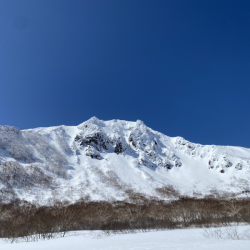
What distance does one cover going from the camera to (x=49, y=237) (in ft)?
53.6

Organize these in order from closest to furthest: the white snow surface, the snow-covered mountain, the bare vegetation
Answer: the white snow surface
the bare vegetation
the snow-covered mountain

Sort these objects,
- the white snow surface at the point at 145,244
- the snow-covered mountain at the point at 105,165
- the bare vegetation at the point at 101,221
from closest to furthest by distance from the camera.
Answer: the white snow surface at the point at 145,244, the bare vegetation at the point at 101,221, the snow-covered mountain at the point at 105,165

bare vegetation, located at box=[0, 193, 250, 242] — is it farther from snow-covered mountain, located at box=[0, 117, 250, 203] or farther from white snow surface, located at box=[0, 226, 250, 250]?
snow-covered mountain, located at box=[0, 117, 250, 203]

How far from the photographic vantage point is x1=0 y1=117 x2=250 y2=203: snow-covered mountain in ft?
143

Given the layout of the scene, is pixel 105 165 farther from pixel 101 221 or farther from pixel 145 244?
pixel 145 244

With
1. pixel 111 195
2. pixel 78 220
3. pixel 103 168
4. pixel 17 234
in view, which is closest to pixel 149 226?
pixel 78 220

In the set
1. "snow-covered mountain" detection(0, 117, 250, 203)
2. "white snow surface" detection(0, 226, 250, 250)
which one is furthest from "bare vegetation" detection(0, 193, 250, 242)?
"snow-covered mountain" detection(0, 117, 250, 203)

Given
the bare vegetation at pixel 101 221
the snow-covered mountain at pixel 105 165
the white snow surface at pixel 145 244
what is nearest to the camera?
the white snow surface at pixel 145 244

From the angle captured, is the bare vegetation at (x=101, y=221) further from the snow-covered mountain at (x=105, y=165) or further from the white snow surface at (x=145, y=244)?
the snow-covered mountain at (x=105, y=165)

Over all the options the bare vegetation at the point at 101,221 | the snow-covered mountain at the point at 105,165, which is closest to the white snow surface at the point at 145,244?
the bare vegetation at the point at 101,221

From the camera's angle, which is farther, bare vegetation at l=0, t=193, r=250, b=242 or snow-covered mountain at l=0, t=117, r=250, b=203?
snow-covered mountain at l=0, t=117, r=250, b=203

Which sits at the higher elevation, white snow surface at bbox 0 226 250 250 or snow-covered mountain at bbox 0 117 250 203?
snow-covered mountain at bbox 0 117 250 203

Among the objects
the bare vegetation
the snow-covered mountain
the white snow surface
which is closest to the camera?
the white snow surface

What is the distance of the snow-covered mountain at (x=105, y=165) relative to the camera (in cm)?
4344
